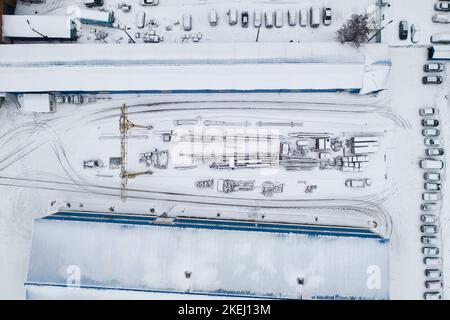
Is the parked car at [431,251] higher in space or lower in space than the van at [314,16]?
lower

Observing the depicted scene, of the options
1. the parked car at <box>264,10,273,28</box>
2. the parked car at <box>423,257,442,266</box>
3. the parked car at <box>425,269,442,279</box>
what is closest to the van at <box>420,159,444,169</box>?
the parked car at <box>423,257,442,266</box>

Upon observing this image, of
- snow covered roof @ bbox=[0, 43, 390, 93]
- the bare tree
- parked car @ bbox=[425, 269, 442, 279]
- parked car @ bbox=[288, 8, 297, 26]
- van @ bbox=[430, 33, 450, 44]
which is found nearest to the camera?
snow covered roof @ bbox=[0, 43, 390, 93]

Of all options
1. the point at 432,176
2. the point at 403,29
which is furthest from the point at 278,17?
the point at 432,176

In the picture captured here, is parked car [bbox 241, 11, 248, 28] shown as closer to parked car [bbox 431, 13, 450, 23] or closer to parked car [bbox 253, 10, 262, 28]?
parked car [bbox 253, 10, 262, 28]

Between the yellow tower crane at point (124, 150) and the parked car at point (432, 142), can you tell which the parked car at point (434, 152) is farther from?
the yellow tower crane at point (124, 150)

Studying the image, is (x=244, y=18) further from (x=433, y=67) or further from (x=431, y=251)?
(x=431, y=251)

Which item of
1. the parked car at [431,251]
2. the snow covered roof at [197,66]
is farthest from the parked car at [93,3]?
the parked car at [431,251]
